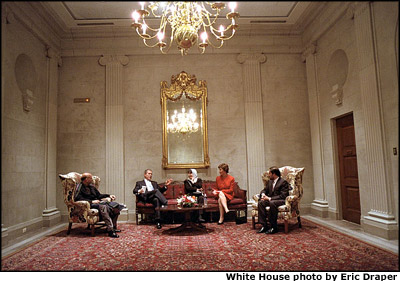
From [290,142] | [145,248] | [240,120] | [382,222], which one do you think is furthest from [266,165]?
[145,248]

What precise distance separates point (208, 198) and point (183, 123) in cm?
188

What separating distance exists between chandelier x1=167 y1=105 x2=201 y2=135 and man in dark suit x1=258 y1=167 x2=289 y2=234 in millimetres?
2563

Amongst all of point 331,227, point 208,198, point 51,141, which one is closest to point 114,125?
point 51,141

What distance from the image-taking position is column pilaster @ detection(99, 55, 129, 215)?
6.95 m

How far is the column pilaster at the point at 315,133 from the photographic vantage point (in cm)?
666

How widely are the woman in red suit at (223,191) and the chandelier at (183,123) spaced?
139cm

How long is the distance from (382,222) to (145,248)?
3.50 m

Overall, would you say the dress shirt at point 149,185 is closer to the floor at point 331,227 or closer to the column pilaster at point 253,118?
the floor at point 331,227

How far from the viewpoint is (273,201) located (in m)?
4.98

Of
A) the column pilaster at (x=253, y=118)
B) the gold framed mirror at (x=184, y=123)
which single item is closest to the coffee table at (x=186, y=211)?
the gold framed mirror at (x=184, y=123)

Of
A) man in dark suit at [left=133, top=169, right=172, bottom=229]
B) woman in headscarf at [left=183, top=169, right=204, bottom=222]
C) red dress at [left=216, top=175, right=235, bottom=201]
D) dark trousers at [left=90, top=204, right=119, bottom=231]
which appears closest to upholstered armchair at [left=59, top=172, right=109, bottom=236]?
dark trousers at [left=90, top=204, right=119, bottom=231]

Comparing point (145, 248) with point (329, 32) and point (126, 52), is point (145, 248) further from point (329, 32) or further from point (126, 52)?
point (329, 32)

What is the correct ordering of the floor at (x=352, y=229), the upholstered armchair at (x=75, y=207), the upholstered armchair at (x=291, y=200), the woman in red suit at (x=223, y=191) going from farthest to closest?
1. the woman in red suit at (x=223, y=191)
2. the upholstered armchair at (x=75, y=207)
3. the upholstered armchair at (x=291, y=200)
4. the floor at (x=352, y=229)

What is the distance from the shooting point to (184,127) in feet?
23.4
